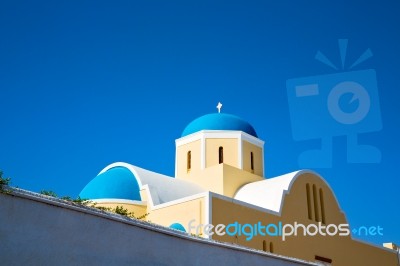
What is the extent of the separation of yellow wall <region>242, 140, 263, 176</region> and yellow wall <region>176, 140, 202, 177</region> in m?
1.88

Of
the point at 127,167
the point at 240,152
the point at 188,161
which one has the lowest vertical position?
the point at 127,167

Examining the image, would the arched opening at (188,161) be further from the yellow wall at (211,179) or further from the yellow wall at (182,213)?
the yellow wall at (182,213)

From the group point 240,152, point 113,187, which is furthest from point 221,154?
point 113,187

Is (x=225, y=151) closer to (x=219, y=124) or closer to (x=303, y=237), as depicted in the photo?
(x=219, y=124)

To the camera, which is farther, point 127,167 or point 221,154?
point 221,154

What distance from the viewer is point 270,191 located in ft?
52.0

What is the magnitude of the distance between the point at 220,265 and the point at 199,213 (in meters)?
5.50

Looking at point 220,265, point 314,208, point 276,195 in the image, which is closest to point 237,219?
point 276,195

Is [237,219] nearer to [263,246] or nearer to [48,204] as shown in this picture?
[263,246]

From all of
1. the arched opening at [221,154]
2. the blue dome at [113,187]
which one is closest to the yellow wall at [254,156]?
the arched opening at [221,154]

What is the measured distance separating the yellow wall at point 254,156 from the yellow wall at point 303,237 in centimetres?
254

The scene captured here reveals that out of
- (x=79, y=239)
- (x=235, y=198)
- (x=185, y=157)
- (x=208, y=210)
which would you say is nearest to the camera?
(x=79, y=239)

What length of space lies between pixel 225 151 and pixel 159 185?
13.1 ft

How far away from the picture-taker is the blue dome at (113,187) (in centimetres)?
1458
